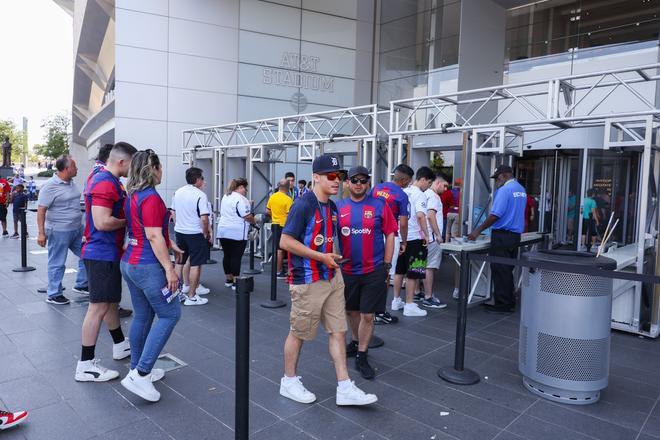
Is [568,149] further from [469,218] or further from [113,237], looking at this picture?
[113,237]

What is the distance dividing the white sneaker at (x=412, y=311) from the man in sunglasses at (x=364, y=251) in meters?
1.96

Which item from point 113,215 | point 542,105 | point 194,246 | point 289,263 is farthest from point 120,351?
point 542,105

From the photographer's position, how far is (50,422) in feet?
10.2

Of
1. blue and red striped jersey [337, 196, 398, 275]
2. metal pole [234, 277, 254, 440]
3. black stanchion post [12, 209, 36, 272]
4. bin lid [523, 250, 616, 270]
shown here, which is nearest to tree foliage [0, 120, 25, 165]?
black stanchion post [12, 209, 36, 272]

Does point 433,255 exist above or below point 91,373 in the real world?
above

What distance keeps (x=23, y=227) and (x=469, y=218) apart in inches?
299

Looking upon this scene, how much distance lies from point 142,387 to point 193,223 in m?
3.09

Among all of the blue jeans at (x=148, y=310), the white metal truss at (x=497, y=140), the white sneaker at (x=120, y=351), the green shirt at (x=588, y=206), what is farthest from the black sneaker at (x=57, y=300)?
the green shirt at (x=588, y=206)

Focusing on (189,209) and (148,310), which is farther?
(189,209)

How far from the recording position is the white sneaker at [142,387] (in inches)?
132

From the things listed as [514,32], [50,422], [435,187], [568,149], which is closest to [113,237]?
[50,422]

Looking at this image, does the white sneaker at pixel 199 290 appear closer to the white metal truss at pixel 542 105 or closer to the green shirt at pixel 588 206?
the white metal truss at pixel 542 105

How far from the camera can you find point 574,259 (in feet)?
11.9

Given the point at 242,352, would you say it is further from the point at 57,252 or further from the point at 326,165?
the point at 57,252
